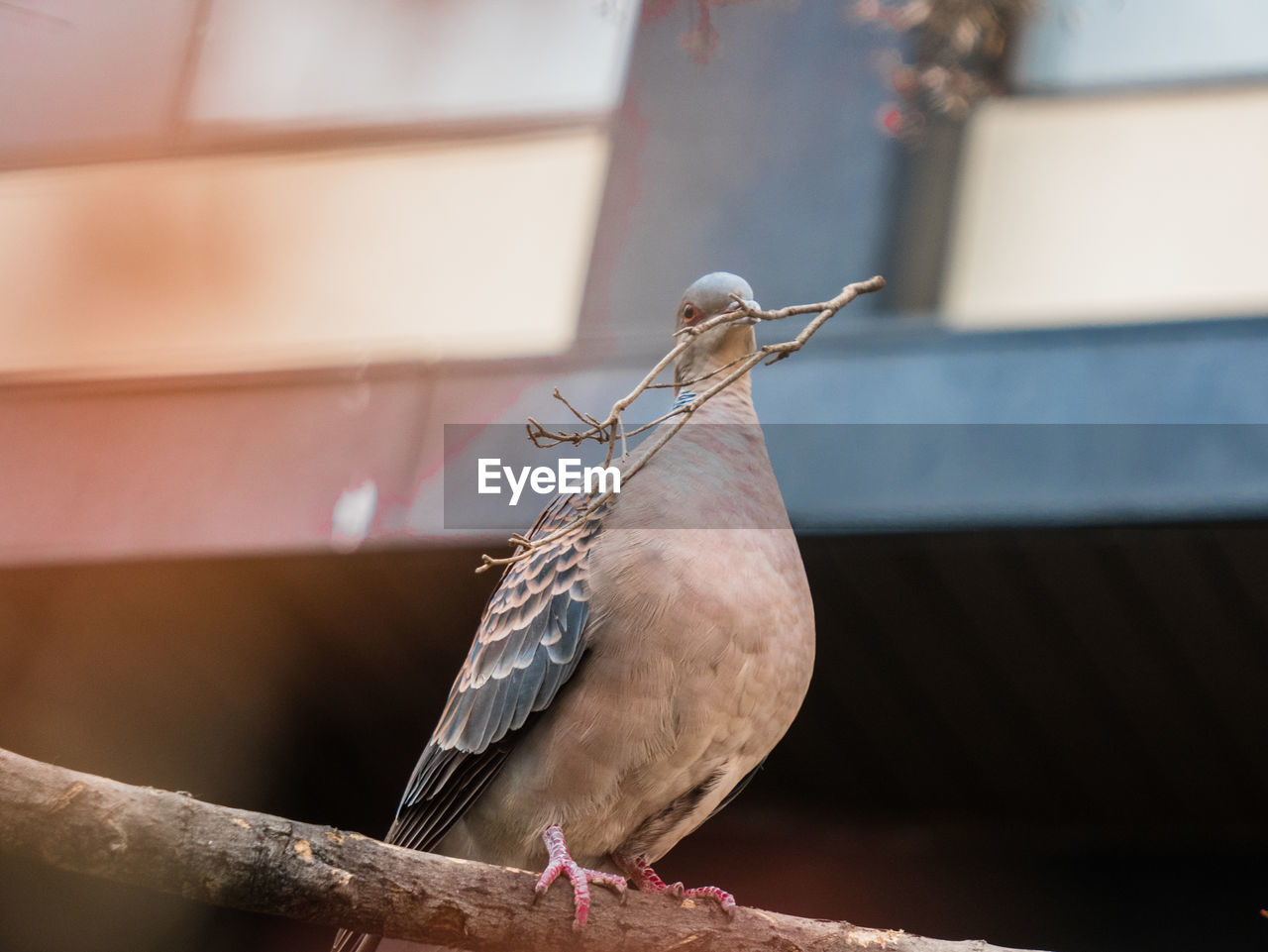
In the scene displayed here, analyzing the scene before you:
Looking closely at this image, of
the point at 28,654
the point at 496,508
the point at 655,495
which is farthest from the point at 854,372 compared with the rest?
the point at 28,654

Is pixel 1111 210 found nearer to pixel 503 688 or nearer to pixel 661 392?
pixel 661 392

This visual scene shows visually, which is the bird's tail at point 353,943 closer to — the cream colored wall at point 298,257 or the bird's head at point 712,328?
the bird's head at point 712,328

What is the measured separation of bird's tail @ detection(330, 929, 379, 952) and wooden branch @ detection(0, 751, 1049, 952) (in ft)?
1.99

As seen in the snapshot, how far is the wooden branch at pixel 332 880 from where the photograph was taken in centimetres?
185

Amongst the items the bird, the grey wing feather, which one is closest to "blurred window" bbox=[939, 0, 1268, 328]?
the bird

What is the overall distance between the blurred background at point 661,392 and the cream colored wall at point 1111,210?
0.05 ft

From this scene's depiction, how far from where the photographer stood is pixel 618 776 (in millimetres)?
2672

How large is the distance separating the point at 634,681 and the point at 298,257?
9.97ft

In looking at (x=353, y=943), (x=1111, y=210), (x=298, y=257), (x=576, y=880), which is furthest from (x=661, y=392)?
(x=576, y=880)

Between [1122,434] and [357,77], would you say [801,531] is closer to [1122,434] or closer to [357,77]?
[1122,434]

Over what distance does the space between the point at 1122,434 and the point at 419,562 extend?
2.26 m

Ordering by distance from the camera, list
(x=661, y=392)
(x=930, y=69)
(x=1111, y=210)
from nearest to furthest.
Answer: (x=661, y=392), (x=1111, y=210), (x=930, y=69)

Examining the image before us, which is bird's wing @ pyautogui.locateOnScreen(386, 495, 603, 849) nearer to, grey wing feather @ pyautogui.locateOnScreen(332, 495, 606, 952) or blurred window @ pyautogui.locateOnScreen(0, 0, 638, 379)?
grey wing feather @ pyautogui.locateOnScreen(332, 495, 606, 952)

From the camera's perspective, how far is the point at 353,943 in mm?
2826
